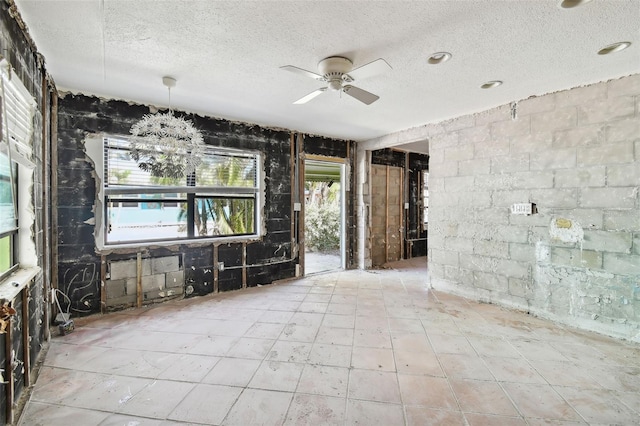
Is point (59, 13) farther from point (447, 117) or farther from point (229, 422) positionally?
point (447, 117)

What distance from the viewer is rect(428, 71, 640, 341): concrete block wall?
9.19 ft

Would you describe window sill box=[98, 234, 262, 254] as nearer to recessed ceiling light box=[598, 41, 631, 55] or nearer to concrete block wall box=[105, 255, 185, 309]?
concrete block wall box=[105, 255, 185, 309]

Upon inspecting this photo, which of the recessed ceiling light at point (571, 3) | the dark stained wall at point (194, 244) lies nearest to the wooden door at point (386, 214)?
the dark stained wall at point (194, 244)

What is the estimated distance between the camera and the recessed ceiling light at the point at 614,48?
7.27 ft

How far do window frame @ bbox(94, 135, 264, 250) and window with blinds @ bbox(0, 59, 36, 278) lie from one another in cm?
123

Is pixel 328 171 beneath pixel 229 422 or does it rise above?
above

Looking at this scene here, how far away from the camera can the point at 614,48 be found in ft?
7.52

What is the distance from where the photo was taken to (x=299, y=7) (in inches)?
71.3

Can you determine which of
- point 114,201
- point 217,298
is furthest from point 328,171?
point 114,201

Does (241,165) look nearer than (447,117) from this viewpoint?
No

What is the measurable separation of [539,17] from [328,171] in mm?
5430

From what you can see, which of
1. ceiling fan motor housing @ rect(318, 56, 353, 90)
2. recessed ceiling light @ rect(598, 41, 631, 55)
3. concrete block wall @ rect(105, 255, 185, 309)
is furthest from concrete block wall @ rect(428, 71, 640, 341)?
concrete block wall @ rect(105, 255, 185, 309)

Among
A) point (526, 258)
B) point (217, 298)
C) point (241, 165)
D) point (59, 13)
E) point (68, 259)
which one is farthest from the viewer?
point (241, 165)

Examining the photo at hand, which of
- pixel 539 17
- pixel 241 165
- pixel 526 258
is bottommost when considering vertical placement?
pixel 526 258
